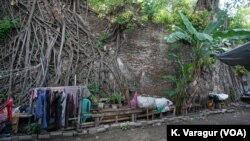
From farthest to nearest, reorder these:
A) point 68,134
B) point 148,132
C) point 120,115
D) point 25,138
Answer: point 120,115, point 148,132, point 68,134, point 25,138

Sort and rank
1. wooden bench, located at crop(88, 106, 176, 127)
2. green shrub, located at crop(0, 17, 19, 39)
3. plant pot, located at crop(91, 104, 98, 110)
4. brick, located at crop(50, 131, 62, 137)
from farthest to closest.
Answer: green shrub, located at crop(0, 17, 19, 39) < plant pot, located at crop(91, 104, 98, 110) < wooden bench, located at crop(88, 106, 176, 127) < brick, located at crop(50, 131, 62, 137)

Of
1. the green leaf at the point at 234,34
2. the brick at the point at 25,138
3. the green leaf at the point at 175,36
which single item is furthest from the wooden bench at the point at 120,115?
the green leaf at the point at 234,34

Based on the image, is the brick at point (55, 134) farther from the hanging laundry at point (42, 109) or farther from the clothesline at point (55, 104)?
the hanging laundry at point (42, 109)

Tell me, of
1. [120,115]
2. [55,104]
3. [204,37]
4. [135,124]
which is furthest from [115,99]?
[204,37]

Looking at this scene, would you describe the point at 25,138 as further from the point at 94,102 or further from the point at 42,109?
the point at 94,102

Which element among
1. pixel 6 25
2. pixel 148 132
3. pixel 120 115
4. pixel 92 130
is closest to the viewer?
pixel 92 130

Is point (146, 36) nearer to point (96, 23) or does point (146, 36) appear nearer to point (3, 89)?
point (96, 23)

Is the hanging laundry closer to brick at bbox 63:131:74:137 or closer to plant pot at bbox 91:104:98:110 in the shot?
brick at bbox 63:131:74:137

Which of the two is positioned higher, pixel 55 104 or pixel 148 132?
pixel 55 104

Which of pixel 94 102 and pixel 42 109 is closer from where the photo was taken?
pixel 42 109

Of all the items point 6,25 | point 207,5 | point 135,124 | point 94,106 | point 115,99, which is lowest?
point 135,124

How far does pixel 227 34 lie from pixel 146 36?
8.44ft

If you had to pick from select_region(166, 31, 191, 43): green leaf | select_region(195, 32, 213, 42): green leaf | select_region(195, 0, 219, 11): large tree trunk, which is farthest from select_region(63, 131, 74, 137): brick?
select_region(195, 0, 219, 11): large tree trunk

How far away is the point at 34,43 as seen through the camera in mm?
6344
